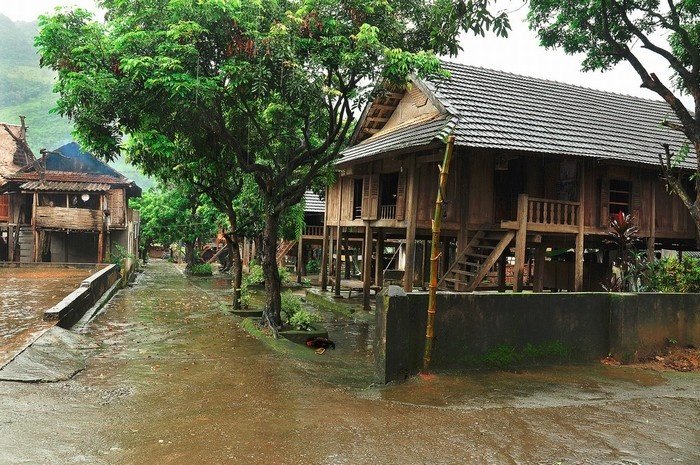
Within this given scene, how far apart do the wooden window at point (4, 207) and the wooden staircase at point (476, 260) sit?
87.4 ft

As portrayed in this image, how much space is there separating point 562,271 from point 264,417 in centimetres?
1510

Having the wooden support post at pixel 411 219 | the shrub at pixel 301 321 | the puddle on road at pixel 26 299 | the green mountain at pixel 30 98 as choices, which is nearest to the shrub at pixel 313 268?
the puddle on road at pixel 26 299

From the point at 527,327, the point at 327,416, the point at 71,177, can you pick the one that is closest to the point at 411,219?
the point at 527,327

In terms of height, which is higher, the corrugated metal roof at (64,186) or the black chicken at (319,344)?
the corrugated metal roof at (64,186)

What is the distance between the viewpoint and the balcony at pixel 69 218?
27266mm

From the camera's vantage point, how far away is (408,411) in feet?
20.8

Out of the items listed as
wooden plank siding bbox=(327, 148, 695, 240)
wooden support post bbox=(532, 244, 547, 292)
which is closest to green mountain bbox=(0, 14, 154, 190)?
wooden plank siding bbox=(327, 148, 695, 240)

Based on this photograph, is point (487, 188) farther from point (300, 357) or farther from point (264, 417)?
point (264, 417)

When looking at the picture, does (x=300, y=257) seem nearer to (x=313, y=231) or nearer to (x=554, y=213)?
(x=313, y=231)

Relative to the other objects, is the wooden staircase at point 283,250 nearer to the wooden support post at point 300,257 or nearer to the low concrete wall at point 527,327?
the wooden support post at point 300,257

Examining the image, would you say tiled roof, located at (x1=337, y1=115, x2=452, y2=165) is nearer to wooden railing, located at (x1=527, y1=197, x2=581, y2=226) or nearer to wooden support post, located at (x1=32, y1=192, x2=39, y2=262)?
wooden railing, located at (x1=527, y1=197, x2=581, y2=226)

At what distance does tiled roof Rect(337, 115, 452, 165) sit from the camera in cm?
1250

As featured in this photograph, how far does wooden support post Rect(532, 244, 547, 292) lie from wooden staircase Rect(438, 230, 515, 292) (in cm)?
161

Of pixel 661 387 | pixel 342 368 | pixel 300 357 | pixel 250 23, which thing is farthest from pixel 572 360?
pixel 250 23
